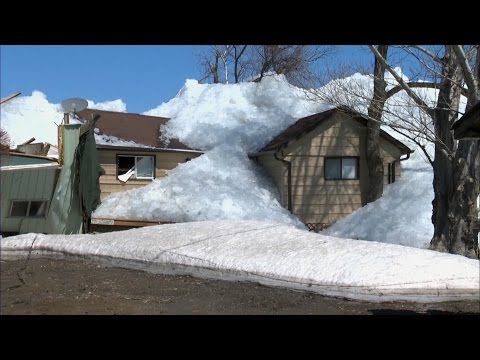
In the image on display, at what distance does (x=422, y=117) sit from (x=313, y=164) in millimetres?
4296

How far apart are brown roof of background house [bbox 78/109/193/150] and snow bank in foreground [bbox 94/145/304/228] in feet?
Result: 3.24

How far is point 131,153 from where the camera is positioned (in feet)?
44.2

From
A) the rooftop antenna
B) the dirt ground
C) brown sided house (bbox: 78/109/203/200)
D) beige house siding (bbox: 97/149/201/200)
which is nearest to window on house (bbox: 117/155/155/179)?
brown sided house (bbox: 78/109/203/200)

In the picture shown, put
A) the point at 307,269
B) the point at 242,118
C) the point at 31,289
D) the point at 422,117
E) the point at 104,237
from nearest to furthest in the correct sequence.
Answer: the point at 31,289 → the point at 307,269 → the point at 104,237 → the point at 422,117 → the point at 242,118

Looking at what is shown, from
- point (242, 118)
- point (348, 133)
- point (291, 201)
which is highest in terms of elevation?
point (242, 118)

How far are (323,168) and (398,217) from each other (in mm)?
2559

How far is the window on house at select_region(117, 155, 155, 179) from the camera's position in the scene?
531 inches

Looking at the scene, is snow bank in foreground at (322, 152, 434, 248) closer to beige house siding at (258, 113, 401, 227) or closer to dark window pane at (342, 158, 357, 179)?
beige house siding at (258, 113, 401, 227)

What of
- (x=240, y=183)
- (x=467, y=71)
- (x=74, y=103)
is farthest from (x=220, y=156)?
(x=467, y=71)

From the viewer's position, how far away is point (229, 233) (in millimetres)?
6742

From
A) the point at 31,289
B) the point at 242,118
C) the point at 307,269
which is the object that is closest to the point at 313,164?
the point at 242,118

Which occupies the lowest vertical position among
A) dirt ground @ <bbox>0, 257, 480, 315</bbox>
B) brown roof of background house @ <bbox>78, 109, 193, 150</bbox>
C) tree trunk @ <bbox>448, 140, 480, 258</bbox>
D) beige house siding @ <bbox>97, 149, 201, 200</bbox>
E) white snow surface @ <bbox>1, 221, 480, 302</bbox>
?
dirt ground @ <bbox>0, 257, 480, 315</bbox>

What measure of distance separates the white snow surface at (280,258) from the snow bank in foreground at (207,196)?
4.34 metres

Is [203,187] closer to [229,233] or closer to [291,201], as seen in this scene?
[291,201]
